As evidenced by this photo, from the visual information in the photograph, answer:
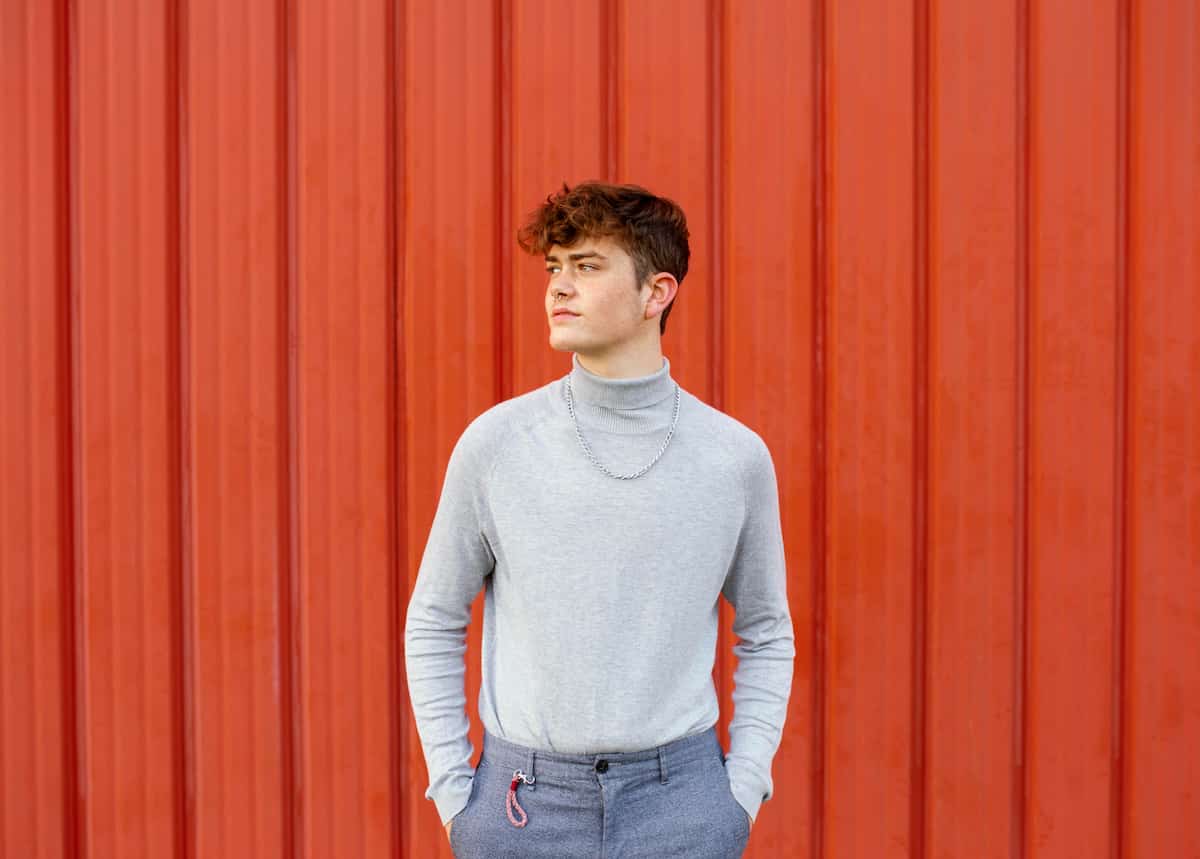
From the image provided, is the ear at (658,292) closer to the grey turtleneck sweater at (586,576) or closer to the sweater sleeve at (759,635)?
the grey turtleneck sweater at (586,576)

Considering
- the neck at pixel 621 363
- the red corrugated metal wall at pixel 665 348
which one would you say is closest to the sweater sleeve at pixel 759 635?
the neck at pixel 621 363

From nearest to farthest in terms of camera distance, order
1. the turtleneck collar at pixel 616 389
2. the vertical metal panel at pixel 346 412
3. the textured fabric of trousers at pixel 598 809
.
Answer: the textured fabric of trousers at pixel 598 809 < the turtleneck collar at pixel 616 389 < the vertical metal panel at pixel 346 412

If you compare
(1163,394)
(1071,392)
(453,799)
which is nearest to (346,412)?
(453,799)

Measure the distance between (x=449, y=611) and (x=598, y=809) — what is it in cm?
38

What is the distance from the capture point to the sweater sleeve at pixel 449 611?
1378mm

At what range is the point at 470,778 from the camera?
4.50ft

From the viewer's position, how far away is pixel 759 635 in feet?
5.05

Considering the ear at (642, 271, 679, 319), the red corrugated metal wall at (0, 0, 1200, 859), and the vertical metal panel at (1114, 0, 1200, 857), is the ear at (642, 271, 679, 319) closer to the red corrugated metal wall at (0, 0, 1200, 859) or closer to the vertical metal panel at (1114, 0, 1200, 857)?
the red corrugated metal wall at (0, 0, 1200, 859)

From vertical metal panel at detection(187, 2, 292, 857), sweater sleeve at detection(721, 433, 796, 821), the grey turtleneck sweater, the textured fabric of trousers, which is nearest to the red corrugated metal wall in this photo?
vertical metal panel at detection(187, 2, 292, 857)

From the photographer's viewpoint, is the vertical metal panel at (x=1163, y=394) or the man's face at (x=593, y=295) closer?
the man's face at (x=593, y=295)

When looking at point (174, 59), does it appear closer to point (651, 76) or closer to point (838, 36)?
point (651, 76)

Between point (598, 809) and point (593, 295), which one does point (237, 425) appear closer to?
point (593, 295)

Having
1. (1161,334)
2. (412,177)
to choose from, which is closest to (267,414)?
(412,177)

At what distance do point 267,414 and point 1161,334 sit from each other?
6.89ft
